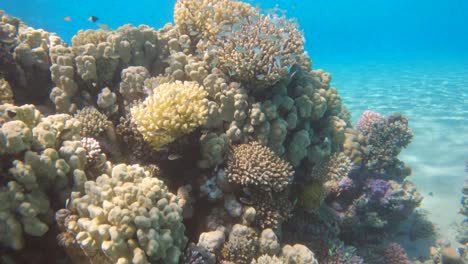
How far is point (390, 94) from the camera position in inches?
818

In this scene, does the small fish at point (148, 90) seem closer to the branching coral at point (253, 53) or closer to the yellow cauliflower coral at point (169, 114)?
the yellow cauliflower coral at point (169, 114)

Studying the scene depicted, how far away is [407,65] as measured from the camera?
42.0m

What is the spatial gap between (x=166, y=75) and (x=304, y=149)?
2.79 metres

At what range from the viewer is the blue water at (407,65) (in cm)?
1093

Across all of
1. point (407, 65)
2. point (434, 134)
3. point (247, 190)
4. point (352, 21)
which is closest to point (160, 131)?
point (247, 190)

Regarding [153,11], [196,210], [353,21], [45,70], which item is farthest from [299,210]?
[353,21]

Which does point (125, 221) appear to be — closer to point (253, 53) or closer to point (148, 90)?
point (148, 90)

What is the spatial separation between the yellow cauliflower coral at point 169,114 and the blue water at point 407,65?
2.87 m

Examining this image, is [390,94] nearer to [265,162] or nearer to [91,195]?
[265,162]

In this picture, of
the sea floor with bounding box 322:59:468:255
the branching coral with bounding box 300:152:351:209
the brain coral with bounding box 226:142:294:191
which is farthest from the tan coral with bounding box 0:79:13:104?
the sea floor with bounding box 322:59:468:255

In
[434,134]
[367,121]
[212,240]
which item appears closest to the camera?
[212,240]

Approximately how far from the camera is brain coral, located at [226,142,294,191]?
14.4ft

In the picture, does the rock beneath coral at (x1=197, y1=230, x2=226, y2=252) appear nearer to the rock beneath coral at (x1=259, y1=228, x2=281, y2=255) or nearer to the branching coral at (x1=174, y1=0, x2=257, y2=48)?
the rock beneath coral at (x1=259, y1=228, x2=281, y2=255)

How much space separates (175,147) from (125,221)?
1.75m
